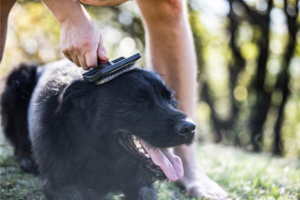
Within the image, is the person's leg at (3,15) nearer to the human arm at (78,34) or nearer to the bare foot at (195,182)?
the human arm at (78,34)

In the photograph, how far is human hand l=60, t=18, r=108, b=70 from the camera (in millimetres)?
2164

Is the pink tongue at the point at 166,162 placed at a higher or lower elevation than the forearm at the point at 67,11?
lower

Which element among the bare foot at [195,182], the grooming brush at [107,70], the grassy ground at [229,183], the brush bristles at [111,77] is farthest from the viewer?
the bare foot at [195,182]

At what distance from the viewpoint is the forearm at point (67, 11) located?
225 centimetres

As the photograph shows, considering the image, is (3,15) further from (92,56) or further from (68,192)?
(68,192)

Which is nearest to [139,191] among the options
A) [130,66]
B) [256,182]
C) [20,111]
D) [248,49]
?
[130,66]

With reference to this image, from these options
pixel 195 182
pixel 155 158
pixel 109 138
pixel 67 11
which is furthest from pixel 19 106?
pixel 195 182

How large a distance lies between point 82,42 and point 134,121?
745 mm

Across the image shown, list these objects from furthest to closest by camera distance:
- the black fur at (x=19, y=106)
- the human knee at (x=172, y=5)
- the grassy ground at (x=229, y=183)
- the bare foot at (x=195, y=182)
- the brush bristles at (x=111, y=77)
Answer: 1. the black fur at (x=19, y=106)
2. the human knee at (x=172, y=5)
3. the bare foot at (x=195, y=182)
4. the grassy ground at (x=229, y=183)
5. the brush bristles at (x=111, y=77)

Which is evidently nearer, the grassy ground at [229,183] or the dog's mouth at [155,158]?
the dog's mouth at [155,158]

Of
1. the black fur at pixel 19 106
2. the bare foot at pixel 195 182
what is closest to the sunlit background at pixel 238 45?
the black fur at pixel 19 106

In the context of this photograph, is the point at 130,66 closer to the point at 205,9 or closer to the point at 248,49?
the point at 205,9

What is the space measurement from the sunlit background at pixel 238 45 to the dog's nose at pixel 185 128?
7.44 meters

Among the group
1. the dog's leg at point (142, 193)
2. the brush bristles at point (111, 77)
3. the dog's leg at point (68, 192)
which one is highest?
the brush bristles at point (111, 77)
